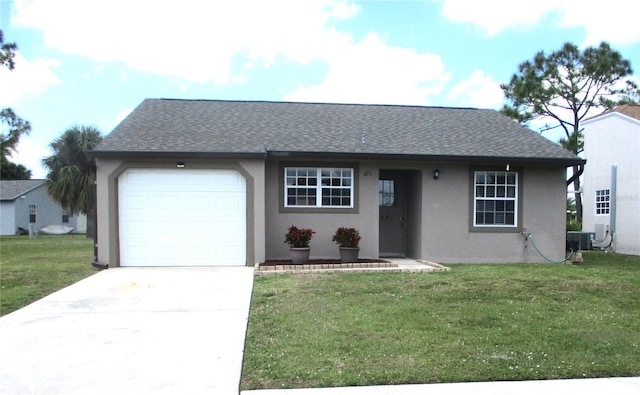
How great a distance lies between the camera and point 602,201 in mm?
18000

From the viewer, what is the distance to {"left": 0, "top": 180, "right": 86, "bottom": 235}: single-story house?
118 feet

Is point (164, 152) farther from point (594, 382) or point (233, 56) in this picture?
point (594, 382)

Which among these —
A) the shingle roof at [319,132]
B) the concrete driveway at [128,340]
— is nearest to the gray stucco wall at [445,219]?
the shingle roof at [319,132]

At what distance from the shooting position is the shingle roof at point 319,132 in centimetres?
1127

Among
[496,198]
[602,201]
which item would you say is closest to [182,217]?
[496,198]

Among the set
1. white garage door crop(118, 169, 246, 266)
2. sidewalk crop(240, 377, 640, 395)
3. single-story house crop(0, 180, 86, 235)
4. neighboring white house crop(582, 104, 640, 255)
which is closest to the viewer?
sidewalk crop(240, 377, 640, 395)

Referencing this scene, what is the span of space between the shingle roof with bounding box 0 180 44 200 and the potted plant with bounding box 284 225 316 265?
33.6m

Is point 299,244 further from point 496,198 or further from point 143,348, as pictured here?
point 143,348

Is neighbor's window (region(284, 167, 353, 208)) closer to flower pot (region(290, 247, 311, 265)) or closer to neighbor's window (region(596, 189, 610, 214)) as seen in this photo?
flower pot (region(290, 247, 311, 265))

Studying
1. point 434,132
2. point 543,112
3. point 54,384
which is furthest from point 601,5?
point 54,384

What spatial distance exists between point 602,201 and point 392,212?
9959 millimetres

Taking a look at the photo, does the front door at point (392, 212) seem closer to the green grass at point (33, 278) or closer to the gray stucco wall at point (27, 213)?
the green grass at point (33, 278)

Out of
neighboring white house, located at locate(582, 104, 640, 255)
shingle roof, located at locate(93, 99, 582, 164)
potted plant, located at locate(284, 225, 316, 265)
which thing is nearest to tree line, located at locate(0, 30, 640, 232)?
neighboring white house, located at locate(582, 104, 640, 255)

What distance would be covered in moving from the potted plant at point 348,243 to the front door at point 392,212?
7.10 ft
